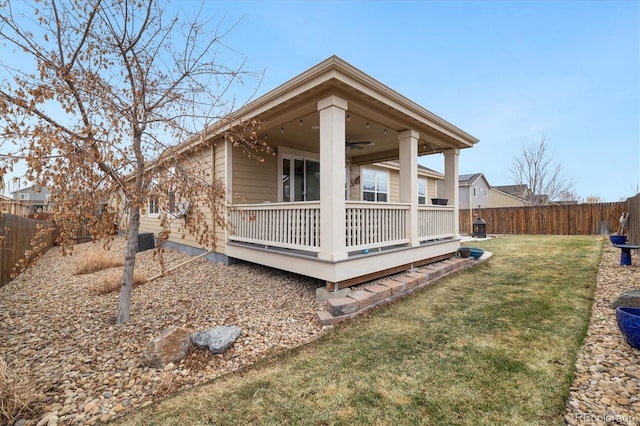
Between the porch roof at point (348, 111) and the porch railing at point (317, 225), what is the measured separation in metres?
1.57

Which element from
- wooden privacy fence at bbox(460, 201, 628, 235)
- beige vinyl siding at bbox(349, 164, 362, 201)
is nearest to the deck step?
beige vinyl siding at bbox(349, 164, 362, 201)

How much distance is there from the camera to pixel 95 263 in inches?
275

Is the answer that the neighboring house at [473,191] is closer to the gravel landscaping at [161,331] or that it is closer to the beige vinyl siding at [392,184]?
the beige vinyl siding at [392,184]

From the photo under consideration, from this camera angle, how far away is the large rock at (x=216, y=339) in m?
3.06

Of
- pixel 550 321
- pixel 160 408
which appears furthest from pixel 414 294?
pixel 160 408

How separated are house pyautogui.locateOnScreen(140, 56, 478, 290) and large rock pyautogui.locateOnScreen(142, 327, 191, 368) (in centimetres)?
156

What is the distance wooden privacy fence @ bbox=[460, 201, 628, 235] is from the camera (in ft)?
44.4

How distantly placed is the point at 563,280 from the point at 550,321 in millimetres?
2591

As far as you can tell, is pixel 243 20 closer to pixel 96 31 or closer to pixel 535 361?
pixel 96 31

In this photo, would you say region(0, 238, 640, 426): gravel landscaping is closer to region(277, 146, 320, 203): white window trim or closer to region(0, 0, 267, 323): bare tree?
region(0, 0, 267, 323): bare tree

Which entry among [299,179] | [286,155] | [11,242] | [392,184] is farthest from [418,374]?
[392,184]

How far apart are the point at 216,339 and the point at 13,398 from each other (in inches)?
59.6

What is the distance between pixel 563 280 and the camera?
5629mm

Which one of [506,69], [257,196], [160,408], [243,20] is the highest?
[506,69]
